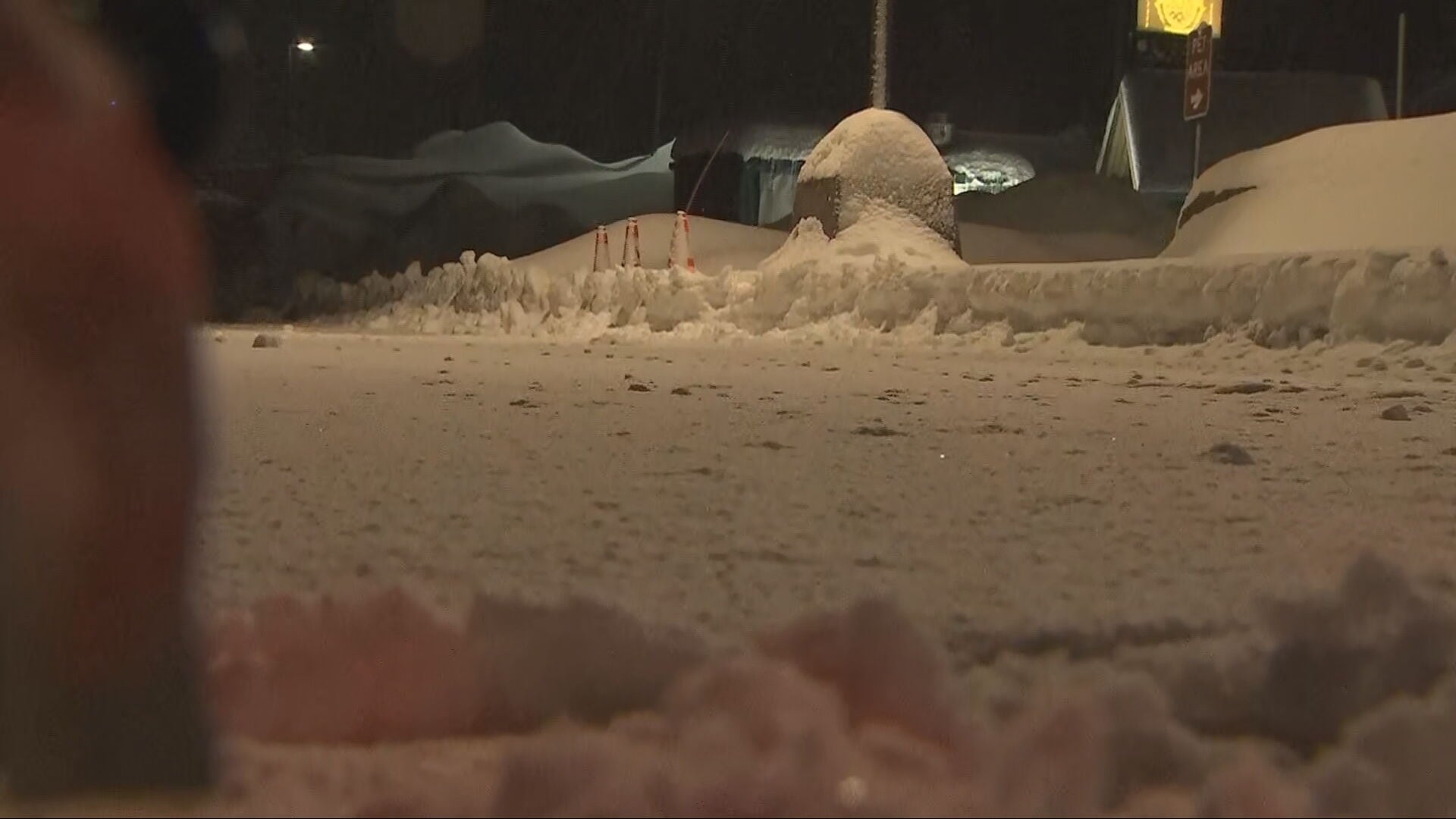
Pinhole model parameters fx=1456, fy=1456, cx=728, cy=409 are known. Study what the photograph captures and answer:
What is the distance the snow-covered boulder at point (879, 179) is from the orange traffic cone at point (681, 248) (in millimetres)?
2050

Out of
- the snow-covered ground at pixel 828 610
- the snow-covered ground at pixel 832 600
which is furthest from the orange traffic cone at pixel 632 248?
the snow-covered ground at pixel 828 610

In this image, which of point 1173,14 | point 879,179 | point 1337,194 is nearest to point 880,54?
point 879,179

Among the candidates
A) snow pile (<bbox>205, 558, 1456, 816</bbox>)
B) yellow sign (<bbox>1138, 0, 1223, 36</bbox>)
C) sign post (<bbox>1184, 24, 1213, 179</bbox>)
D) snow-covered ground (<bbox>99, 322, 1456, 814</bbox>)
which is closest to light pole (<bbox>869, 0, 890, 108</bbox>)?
sign post (<bbox>1184, 24, 1213, 179</bbox>)

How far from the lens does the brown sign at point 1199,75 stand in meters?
14.7

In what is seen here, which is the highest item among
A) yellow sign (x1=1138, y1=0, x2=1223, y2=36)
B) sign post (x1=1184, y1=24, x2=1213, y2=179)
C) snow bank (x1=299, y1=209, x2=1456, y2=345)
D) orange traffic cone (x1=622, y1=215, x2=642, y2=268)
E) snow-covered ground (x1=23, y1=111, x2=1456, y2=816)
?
yellow sign (x1=1138, y1=0, x2=1223, y2=36)

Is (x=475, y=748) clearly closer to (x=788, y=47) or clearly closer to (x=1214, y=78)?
(x=1214, y=78)

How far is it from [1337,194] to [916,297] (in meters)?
3.07

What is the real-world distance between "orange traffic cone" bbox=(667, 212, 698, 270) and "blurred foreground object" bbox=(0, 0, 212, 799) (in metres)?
13.9

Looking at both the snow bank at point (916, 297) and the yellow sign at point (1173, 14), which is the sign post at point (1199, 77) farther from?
the yellow sign at point (1173, 14)

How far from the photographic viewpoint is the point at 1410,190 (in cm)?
982

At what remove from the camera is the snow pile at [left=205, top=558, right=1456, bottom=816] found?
145 centimetres

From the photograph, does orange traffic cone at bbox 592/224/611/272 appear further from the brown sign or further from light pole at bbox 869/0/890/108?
the brown sign

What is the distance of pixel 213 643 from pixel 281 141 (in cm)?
3134

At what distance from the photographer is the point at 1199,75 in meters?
14.9
